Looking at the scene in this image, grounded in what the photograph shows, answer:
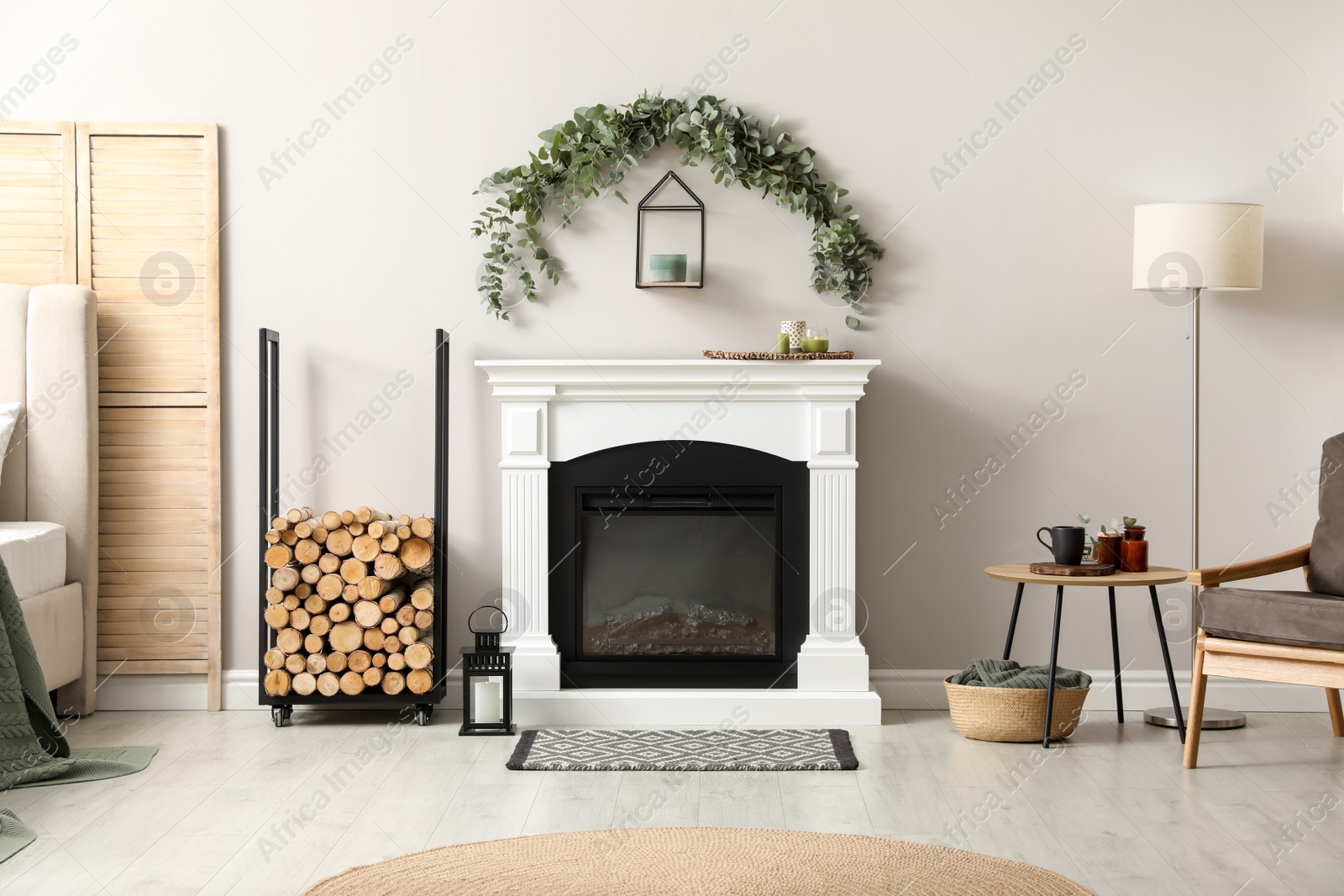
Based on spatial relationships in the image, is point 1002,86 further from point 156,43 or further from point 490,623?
point 156,43

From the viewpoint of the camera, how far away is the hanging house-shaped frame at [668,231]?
382cm

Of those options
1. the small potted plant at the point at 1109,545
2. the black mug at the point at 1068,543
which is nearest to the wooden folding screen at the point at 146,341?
the black mug at the point at 1068,543

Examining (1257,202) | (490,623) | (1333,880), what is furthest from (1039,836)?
(1257,202)

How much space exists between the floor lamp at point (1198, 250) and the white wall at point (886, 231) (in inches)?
8.0

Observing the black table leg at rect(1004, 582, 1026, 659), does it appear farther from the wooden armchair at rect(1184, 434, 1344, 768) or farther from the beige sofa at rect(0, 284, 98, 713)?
the beige sofa at rect(0, 284, 98, 713)

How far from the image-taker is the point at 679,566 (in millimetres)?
3740

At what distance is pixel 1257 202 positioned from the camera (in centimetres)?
387

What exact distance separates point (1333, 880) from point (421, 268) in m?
3.05

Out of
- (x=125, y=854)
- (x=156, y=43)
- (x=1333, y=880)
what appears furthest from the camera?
(x=156, y=43)

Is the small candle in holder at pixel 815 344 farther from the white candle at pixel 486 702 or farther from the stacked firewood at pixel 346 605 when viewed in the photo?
the white candle at pixel 486 702

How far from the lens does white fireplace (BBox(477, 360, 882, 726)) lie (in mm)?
3602

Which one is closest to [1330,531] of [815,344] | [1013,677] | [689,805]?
[1013,677]

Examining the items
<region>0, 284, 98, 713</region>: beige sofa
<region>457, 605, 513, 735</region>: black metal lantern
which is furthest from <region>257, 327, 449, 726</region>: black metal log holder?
<region>0, 284, 98, 713</region>: beige sofa

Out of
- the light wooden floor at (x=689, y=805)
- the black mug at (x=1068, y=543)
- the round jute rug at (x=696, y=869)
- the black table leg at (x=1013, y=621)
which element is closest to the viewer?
the round jute rug at (x=696, y=869)
